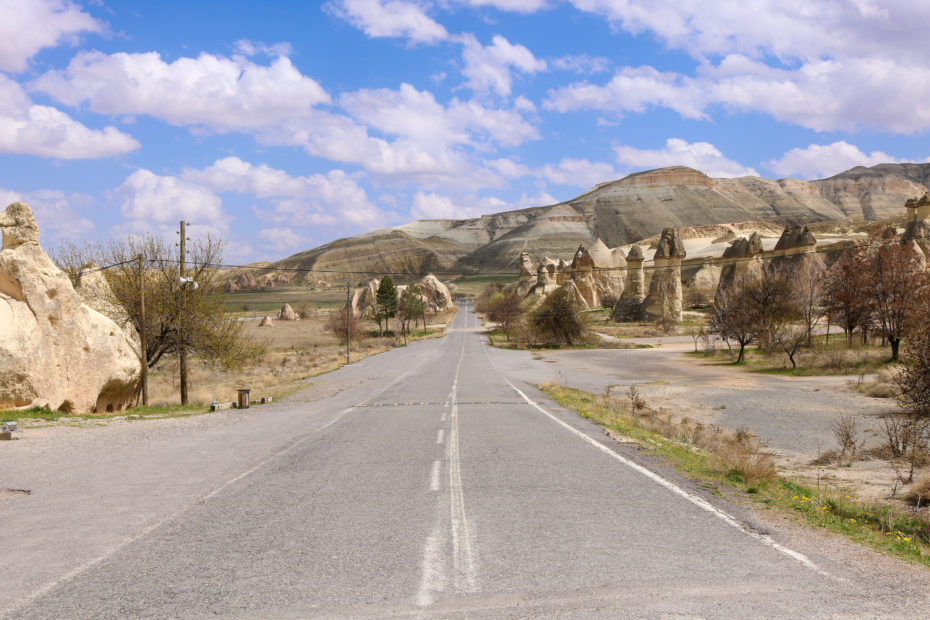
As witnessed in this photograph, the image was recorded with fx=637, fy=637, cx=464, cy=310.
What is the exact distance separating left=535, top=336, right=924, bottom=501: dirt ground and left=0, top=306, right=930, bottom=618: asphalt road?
4.46 metres

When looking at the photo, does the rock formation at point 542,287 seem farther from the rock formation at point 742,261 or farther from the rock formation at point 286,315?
the rock formation at point 286,315

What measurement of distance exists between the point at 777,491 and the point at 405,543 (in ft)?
19.1

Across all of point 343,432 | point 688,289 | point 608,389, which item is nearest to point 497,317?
point 688,289

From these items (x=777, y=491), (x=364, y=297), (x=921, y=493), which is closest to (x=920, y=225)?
(x=921, y=493)

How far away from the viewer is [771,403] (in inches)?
930

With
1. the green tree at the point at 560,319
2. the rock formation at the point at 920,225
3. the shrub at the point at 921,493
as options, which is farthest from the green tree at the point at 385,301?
the shrub at the point at 921,493

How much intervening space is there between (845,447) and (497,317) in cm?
7201

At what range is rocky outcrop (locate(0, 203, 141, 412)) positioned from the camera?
16172 mm

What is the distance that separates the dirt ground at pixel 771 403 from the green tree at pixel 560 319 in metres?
15.1

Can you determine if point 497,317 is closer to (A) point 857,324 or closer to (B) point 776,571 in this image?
(A) point 857,324

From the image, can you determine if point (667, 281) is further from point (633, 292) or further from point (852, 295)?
point (852, 295)

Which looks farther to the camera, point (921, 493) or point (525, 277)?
point (525, 277)

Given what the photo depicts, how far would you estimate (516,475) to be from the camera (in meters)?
9.63

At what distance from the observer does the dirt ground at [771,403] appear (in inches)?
502
